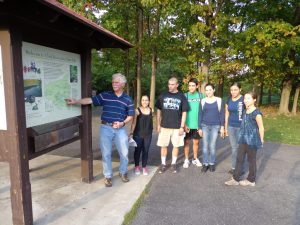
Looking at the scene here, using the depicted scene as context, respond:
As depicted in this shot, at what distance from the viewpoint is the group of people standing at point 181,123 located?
4.62 m

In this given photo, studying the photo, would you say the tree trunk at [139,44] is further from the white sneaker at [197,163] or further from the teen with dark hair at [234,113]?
the teen with dark hair at [234,113]

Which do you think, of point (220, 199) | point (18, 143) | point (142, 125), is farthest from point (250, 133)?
point (18, 143)

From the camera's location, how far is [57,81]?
403 cm

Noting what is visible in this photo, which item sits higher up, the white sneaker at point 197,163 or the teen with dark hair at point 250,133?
the teen with dark hair at point 250,133

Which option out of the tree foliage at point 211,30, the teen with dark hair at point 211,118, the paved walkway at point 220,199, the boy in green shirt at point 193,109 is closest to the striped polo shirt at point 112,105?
the paved walkway at point 220,199

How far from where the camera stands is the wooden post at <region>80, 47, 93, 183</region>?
4.71 m

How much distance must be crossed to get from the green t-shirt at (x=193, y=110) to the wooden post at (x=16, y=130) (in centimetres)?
324

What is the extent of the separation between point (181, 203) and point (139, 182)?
96cm

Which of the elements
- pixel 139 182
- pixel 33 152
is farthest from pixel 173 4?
pixel 33 152

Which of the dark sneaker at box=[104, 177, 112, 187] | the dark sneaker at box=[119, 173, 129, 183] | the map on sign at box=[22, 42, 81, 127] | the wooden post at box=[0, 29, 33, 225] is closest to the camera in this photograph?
the wooden post at box=[0, 29, 33, 225]

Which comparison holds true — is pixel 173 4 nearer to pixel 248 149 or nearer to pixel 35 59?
pixel 248 149

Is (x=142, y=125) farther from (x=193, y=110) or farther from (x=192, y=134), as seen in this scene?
(x=192, y=134)

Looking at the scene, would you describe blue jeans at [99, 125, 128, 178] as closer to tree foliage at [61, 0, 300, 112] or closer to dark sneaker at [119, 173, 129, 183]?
dark sneaker at [119, 173, 129, 183]

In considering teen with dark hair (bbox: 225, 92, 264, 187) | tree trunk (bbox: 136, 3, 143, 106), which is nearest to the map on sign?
teen with dark hair (bbox: 225, 92, 264, 187)
